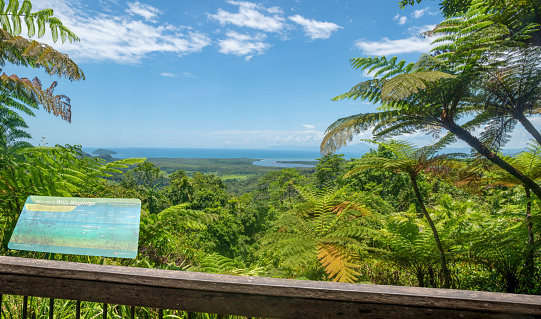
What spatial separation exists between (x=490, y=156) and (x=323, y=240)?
4.84 ft

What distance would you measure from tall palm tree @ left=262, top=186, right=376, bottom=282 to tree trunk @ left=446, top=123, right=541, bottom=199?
1.06 m

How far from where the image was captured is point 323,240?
2508mm

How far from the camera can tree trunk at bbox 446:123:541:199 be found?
2.07m

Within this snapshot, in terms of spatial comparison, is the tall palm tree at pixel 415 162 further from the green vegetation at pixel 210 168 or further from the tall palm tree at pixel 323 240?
→ the green vegetation at pixel 210 168

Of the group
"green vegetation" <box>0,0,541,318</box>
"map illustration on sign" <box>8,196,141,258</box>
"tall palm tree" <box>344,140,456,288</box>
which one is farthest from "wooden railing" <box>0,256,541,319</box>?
"tall palm tree" <box>344,140,456,288</box>

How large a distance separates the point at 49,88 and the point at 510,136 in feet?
18.8

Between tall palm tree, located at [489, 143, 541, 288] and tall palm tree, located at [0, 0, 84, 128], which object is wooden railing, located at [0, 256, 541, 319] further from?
tall palm tree, located at [0, 0, 84, 128]

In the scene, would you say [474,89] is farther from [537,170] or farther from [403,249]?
[403,249]

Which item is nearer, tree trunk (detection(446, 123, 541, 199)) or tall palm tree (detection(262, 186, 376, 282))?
tree trunk (detection(446, 123, 541, 199))

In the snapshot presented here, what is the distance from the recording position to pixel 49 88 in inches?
171

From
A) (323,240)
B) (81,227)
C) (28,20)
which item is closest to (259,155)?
(28,20)

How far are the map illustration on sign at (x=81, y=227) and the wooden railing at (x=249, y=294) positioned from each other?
72 mm

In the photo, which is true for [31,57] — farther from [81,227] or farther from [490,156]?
[490,156]

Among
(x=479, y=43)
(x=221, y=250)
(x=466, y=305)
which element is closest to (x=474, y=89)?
(x=479, y=43)
